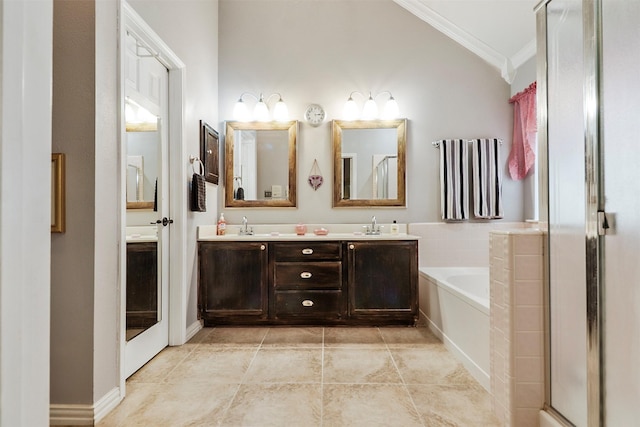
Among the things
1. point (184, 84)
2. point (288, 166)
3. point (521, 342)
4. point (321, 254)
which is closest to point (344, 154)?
point (288, 166)

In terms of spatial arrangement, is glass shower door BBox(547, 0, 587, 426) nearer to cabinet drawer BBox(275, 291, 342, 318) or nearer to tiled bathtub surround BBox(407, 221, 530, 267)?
cabinet drawer BBox(275, 291, 342, 318)

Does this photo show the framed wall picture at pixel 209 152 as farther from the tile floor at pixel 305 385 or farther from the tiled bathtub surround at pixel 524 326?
the tiled bathtub surround at pixel 524 326

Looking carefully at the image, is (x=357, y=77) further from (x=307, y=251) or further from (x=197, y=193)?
(x=197, y=193)

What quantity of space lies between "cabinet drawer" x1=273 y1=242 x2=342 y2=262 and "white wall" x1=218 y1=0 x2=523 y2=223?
525mm

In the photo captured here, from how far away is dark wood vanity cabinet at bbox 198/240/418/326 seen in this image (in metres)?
2.74

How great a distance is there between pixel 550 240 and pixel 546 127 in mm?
472

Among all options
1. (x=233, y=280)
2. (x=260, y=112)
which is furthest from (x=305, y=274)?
(x=260, y=112)

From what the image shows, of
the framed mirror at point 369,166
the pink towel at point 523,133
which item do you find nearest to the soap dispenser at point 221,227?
the framed mirror at point 369,166

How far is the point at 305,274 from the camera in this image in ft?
9.08

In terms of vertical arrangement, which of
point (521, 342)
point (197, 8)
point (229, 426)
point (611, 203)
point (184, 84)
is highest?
point (197, 8)

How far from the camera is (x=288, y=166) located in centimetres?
326

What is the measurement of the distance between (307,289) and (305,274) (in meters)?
0.13

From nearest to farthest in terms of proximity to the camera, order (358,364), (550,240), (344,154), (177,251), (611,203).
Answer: (611,203)
(550,240)
(358,364)
(177,251)
(344,154)

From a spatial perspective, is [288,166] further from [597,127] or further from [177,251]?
[597,127]
